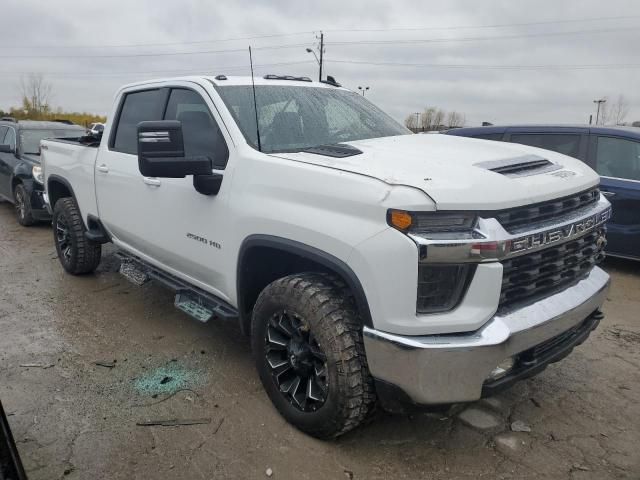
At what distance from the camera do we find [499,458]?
2756 millimetres

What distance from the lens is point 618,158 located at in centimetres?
602

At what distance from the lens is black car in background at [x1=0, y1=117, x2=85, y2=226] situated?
8.36 meters

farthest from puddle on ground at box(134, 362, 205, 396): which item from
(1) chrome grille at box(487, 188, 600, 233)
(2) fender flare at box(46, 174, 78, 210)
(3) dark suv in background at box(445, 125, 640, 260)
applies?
(3) dark suv in background at box(445, 125, 640, 260)

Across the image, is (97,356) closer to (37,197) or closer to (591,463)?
(591,463)

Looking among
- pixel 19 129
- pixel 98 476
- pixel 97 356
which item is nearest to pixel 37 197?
pixel 19 129

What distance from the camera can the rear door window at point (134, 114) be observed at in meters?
4.12

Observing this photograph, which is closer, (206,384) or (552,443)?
(552,443)

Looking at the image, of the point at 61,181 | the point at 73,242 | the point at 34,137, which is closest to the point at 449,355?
the point at 73,242

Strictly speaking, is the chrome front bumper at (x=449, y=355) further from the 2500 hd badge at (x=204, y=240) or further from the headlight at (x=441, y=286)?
the 2500 hd badge at (x=204, y=240)

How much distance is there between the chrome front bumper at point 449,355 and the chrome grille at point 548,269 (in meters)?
0.11

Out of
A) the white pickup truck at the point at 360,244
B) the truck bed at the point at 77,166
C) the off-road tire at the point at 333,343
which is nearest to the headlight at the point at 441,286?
the white pickup truck at the point at 360,244

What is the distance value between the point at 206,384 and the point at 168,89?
7.07 ft

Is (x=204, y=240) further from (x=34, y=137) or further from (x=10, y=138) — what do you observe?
(x=10, y=138)

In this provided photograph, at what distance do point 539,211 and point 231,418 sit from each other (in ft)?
6.67
